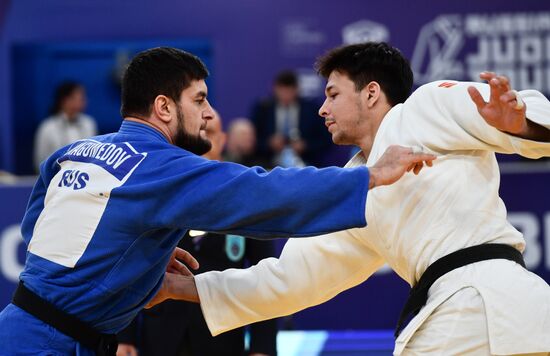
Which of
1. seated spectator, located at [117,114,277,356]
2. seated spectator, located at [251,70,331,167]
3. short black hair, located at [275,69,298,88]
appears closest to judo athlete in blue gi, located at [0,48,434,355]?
seated spectator, located at [117,114,277,356]

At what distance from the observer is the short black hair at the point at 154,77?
3.81 m

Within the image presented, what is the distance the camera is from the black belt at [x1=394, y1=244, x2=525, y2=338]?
12.1ft

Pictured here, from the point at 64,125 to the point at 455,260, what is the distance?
938 centimetres

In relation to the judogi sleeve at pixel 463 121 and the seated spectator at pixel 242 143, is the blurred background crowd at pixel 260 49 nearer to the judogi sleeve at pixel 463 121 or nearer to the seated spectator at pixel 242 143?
the seated spectator at pixel 242 143

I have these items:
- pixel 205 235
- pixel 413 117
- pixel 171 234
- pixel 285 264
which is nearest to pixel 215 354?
pixel 205 235

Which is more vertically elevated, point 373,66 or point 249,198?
point 373,66

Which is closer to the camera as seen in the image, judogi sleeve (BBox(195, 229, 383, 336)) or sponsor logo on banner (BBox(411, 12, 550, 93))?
judogi sleeve (BBox(195, 229, 383, 336))

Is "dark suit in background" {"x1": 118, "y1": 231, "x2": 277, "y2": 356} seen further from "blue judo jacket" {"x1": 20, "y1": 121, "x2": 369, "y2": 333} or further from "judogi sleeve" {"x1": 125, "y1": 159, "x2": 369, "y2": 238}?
"judogi sleeve" {"x1": 125, "y1": 159, "x2": 369, "y2": 238}

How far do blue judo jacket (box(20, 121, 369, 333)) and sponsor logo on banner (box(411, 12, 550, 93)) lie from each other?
908 centimetres

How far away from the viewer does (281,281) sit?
4211mm

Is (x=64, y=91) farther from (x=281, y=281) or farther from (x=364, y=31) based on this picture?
(x=281, y=281)

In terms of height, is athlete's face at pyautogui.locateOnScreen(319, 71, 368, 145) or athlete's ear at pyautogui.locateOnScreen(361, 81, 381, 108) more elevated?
athlete's ear at pyautogui.locateOnScreen(361, 81, 381, 108)

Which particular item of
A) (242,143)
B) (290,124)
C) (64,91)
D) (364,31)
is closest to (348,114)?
(242,143)

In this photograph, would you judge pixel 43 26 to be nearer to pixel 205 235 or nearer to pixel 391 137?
pixel 205 235
